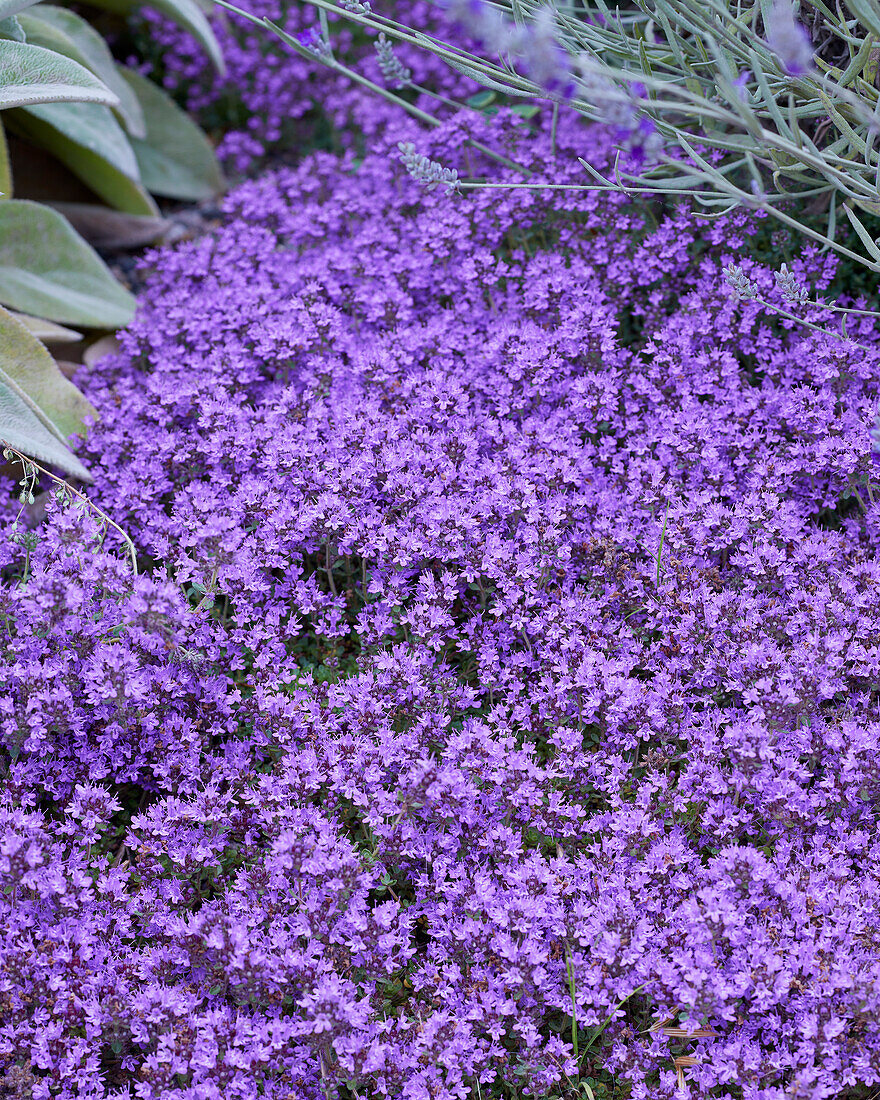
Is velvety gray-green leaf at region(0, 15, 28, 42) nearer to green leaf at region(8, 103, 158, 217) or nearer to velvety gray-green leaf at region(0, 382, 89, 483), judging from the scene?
green leaf at region(8, 103, 158, 217)

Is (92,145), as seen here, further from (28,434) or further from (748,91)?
(748,91)

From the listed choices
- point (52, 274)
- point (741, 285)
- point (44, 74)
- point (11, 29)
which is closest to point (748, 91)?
point (741, 285)

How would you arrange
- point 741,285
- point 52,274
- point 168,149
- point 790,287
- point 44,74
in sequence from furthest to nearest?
point 168,149 < point 52,274 < point 44,74 < point 741,285 < point 790,287

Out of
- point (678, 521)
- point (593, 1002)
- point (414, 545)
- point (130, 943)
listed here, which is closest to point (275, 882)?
point (130, 943)

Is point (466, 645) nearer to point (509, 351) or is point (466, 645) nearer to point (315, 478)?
point (315, 478)

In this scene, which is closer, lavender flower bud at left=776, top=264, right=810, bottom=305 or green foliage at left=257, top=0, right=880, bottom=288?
green foliage at left=257, top=0, right=880, bottom=288

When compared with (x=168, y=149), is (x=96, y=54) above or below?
above

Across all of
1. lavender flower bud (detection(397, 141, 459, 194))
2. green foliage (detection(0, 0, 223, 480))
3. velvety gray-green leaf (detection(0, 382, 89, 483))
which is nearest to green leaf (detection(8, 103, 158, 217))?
green foliage (detection(0, 0, 223, 480))
